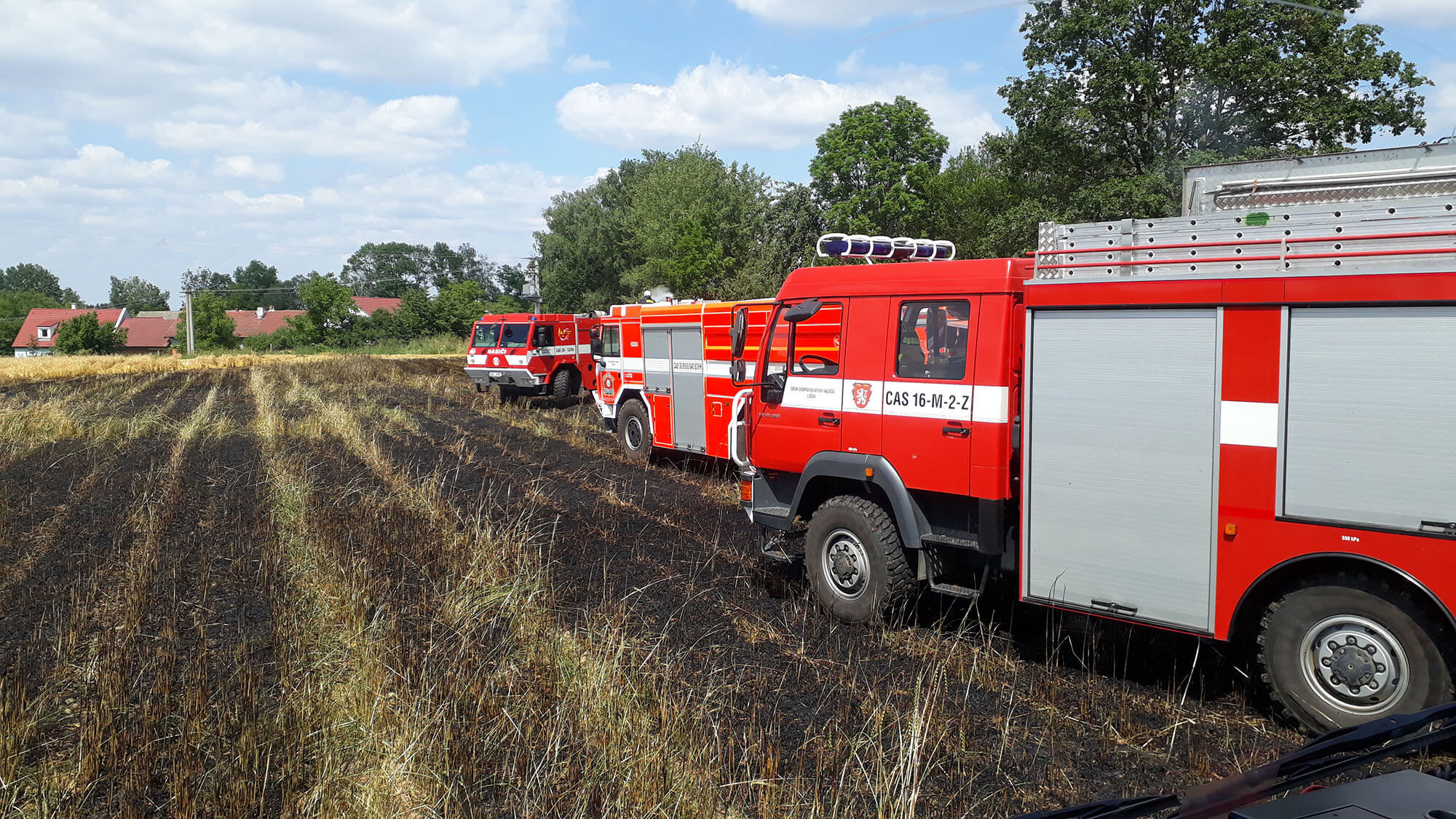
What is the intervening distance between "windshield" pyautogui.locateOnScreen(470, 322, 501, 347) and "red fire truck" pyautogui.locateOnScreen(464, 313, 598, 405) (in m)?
0.02

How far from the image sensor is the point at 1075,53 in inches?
1104

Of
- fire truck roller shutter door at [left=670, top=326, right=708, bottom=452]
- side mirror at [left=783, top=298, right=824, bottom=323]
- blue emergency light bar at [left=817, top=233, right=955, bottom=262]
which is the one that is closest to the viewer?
side mirror at [left=783, top=298, right=824, bottom=323]

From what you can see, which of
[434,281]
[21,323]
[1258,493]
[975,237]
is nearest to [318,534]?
[1258,493]

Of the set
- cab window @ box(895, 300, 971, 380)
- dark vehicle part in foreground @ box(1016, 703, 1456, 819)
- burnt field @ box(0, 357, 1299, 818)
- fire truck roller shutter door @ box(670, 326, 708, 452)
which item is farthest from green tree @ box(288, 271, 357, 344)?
dark vehicle part in foreground @ box(1016, 703, 1456, 819)

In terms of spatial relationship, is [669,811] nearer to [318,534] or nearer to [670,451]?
[318,534]

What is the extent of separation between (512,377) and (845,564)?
766 inches

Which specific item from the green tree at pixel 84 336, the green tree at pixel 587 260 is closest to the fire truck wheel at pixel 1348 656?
the green tree at pixel 587 260

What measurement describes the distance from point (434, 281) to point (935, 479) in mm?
141976

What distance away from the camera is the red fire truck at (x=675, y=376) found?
1259 centimetres

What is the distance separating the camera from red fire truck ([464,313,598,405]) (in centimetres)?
2453

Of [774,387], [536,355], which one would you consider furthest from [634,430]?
[536,355]

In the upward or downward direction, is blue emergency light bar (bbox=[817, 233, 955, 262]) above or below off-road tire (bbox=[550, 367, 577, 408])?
above

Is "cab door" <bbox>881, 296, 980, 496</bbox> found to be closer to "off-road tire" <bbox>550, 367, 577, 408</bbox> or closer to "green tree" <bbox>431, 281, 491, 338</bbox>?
"off-road tire" <bbox>550, 367, 577, 408</bbox>

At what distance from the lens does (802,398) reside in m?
6.82
